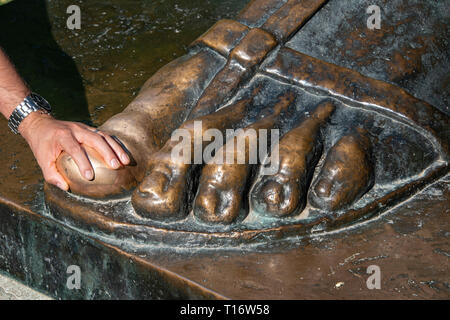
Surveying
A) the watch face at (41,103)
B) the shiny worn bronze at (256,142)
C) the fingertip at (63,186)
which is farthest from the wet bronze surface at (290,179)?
the watch face at (41,103)

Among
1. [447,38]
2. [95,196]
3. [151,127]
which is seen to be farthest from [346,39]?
[95,196]

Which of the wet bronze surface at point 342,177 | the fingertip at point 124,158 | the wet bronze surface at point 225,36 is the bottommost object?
the wet bronze surface at point 342,177

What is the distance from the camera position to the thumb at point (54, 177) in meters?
1.92

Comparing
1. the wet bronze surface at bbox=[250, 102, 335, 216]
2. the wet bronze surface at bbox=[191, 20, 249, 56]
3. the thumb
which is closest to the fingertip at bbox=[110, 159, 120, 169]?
the thumb

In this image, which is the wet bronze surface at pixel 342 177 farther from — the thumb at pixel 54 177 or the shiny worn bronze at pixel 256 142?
the thumb at pixel 54 177

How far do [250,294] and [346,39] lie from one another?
807mm

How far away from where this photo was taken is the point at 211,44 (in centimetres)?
213

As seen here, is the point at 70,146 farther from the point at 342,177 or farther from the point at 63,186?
the point at 342,177

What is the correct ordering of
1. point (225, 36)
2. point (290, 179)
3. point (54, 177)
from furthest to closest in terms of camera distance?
point (225, 36) < point (54, 177) < point (290, 179)

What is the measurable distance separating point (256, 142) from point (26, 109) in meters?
0.69

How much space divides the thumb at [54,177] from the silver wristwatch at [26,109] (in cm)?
27

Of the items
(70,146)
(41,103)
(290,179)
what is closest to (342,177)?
(290,179)

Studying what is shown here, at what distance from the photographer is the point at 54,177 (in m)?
1.92
